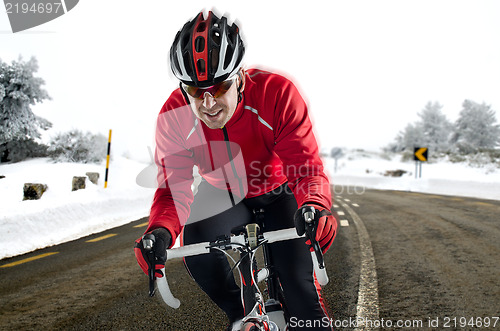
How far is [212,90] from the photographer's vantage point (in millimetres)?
1677

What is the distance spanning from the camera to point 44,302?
11.2 feet

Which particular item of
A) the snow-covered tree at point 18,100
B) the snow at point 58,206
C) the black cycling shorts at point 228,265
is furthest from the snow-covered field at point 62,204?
the black cycling shorts at point 228,265

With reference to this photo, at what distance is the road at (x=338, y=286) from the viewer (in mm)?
2848

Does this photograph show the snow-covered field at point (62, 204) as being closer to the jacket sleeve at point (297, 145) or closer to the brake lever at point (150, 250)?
the jacket sleeve at point (297, 145)

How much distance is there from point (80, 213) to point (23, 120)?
19.1ft

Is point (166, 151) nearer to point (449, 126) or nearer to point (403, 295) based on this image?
point (403, 295)

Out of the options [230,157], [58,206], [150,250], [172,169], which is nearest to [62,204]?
[58,206]

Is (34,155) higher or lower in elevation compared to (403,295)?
higher

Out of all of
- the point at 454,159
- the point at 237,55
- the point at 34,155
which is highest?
the point at 237,55

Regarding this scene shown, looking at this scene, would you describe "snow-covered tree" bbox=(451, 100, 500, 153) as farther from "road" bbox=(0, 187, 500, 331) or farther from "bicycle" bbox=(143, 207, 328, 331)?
"bicycle" bbox=(143, 207, 328, 331)

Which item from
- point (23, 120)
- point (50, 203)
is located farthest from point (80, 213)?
point (23, 120)

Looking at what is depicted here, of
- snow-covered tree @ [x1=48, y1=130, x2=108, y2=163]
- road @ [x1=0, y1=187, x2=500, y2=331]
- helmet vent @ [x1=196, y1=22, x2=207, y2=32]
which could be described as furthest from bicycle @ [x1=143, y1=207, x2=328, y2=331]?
snow-covered tree @ [x1=48, y1=130, x2=108, y2=163]

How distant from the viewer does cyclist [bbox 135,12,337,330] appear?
1.63 m

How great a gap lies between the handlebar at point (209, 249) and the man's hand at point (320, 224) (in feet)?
0.29
